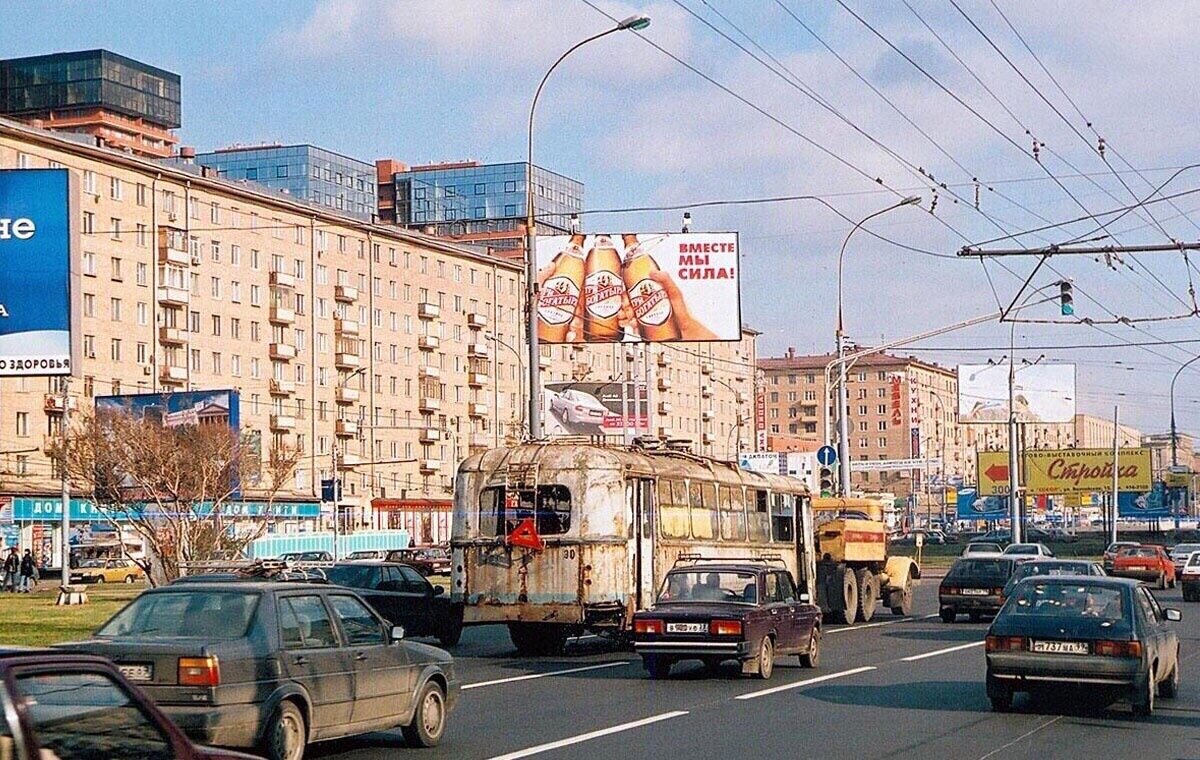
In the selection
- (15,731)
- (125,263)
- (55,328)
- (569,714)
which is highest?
(125,263)

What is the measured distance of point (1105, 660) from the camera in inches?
650

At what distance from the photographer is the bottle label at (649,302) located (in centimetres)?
4353

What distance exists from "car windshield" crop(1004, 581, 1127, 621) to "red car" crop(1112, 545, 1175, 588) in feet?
115

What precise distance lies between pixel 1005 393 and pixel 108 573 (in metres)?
49.6

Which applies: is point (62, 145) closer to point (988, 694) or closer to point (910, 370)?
point (988, 694)

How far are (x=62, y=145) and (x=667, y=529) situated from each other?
55703 millimetres

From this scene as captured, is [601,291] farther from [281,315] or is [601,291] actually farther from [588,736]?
[281,315]

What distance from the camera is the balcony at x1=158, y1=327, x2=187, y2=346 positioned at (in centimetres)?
8031

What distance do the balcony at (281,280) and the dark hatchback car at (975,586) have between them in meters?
58.0

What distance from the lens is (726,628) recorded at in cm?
2023

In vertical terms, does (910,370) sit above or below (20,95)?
below

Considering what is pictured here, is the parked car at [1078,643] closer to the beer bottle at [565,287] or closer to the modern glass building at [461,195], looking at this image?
the beer bottle at [565,287]

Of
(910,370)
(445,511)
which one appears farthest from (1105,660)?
(910,370)

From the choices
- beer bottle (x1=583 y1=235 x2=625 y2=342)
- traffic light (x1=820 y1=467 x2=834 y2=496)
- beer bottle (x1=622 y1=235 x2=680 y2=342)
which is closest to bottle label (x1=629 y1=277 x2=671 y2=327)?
beer bottle (x1=622 y1=235 x2=680 y2=342)
